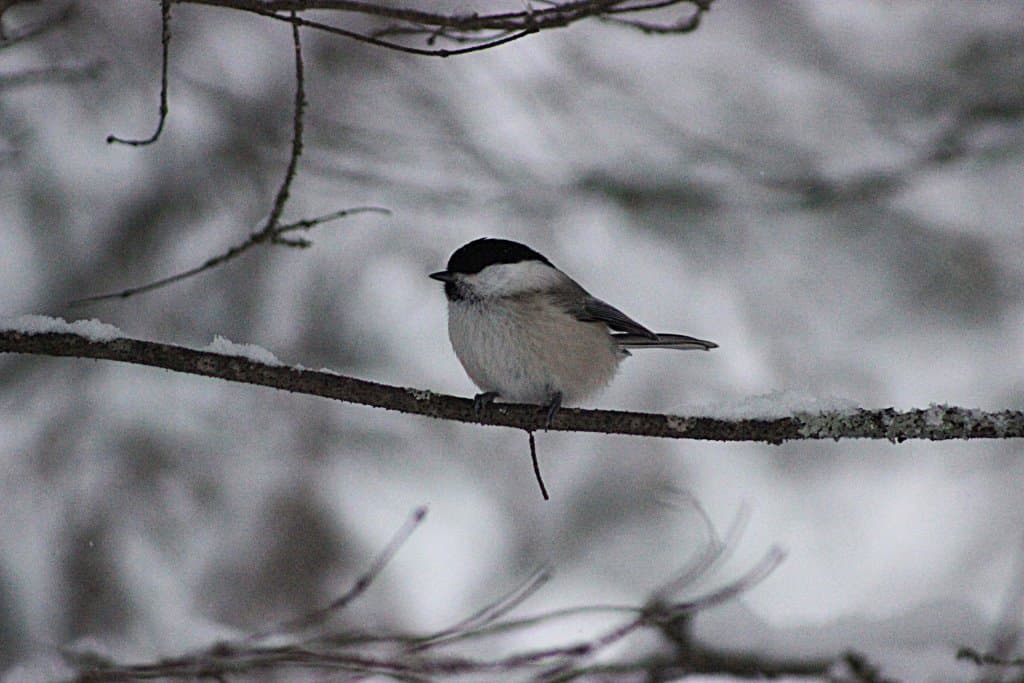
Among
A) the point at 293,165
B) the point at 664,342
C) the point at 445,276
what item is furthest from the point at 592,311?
the point at 293,165

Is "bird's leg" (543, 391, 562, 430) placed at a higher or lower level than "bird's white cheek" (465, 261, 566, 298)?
lower

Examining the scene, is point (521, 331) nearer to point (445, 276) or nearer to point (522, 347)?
point (522, 347)

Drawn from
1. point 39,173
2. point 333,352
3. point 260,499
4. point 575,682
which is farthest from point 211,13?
point 575,682

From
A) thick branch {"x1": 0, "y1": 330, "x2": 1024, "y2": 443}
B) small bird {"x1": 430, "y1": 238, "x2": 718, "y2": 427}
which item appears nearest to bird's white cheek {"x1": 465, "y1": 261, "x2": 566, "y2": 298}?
small bird {"x1": 430, "y1": 238, "x2": 718, "y2": 427}

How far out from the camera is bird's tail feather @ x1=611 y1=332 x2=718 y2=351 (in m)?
3.95

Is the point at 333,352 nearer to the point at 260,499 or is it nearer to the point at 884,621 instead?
the point at 260,499

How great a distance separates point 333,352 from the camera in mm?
6223

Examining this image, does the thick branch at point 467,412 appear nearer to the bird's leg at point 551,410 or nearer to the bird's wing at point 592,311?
the bird's leg at point 551,410

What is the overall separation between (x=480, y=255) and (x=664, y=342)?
2.73 ft

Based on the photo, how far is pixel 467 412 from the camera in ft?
10.0

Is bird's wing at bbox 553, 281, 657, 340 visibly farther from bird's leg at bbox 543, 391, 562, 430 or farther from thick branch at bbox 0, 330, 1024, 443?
thick branch at bbox 0, 330, 1024, 443

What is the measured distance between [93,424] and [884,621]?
4170mm

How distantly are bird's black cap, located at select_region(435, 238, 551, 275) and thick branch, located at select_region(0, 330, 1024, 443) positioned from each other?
3.29 ft

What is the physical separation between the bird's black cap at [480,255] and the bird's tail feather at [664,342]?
0.60m
